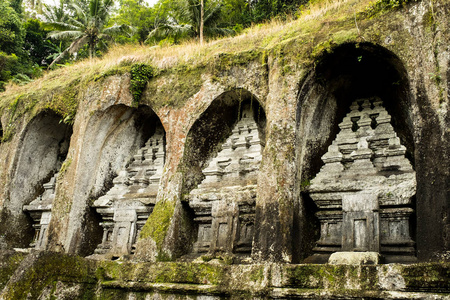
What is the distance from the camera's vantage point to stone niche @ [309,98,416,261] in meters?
6.30

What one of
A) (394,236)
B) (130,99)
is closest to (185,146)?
(130,99)

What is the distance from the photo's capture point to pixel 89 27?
2366 cm

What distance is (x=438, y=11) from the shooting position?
6.15 metres

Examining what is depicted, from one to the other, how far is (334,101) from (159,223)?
3949 millimetres

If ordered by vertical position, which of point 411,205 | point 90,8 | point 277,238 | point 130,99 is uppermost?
point 90,8

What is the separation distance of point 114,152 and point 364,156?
19.2ft

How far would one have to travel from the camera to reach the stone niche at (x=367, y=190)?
6301 mm

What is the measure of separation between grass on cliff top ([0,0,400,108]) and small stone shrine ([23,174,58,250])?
8.56 feet

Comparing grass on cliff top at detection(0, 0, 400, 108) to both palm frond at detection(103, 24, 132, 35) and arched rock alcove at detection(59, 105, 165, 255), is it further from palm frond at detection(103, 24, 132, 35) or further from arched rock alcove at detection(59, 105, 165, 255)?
palm frond at detection(103, 24, 132, 35)

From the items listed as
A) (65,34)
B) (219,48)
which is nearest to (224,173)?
(219,48)

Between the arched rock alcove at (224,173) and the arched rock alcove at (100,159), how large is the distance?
2.03 metres

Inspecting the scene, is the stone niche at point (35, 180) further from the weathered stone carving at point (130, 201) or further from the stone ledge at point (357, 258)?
the stone ledge at point (357, 258)

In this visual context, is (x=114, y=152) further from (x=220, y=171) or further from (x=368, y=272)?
(x=368, y=272)

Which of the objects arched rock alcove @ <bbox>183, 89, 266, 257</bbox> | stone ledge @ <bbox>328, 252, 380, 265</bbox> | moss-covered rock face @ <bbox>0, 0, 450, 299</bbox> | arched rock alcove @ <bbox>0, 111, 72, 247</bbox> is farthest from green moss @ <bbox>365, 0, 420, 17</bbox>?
arched rock alcove @ <bbox>0, 111, 72, 247</bbox>
